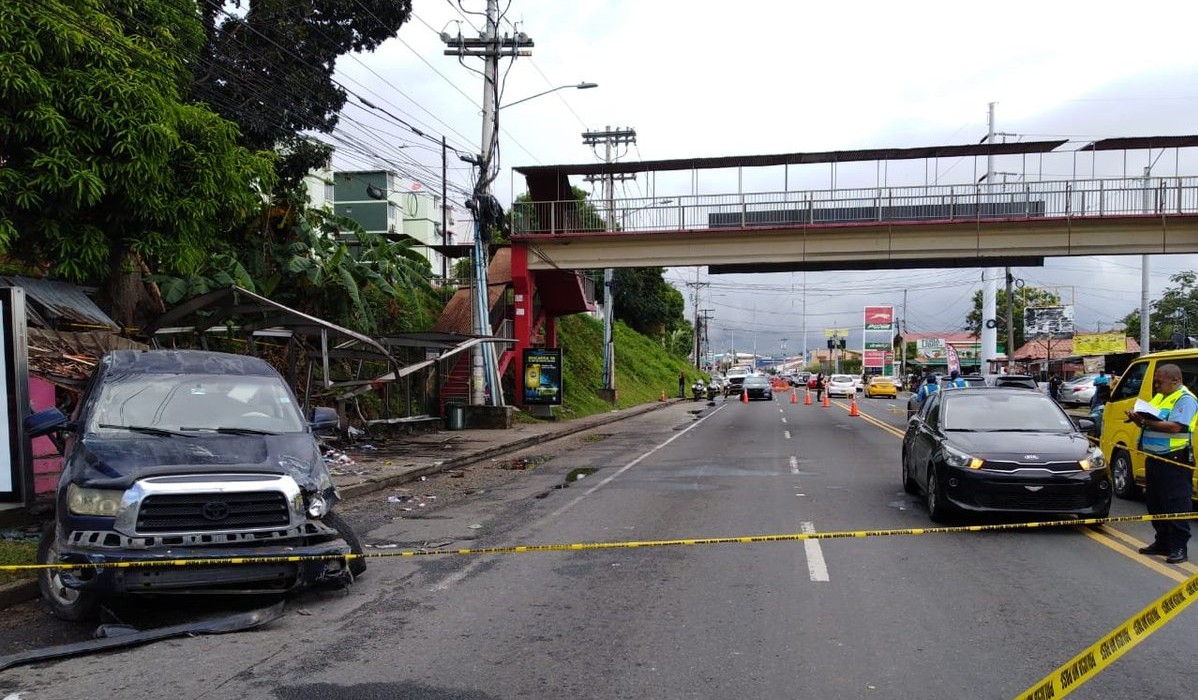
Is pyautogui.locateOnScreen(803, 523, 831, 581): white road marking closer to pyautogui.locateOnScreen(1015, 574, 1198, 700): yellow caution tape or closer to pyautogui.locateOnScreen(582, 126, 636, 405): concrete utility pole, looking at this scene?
pyautogui.locateOnScreen(1015, 574, 1198, 700): yellow caution tape

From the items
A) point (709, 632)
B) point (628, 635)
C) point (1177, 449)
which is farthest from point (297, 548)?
point (1177, 449)

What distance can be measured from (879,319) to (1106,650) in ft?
322

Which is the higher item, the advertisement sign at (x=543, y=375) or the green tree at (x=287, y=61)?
the green tree at (x=287, y=61)

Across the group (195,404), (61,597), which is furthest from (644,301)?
(61,597)

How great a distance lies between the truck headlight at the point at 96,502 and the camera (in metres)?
5.64

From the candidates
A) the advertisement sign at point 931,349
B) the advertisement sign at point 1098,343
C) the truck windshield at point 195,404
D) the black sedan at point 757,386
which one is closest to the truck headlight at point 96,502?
the truck windshield at point 195,404

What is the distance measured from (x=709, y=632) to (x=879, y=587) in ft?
6.05

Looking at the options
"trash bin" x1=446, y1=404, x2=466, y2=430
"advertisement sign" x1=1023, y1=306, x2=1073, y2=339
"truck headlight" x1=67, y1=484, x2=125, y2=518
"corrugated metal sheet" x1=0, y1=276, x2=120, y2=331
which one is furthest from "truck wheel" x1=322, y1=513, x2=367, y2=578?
"advertisement sign" x1=1023, y1=306, x2=1073, y2=339

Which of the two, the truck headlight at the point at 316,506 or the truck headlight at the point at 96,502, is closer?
the truck headlight at the point at 96,502

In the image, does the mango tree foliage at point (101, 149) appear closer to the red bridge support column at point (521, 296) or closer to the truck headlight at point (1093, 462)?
the truck headlight at point (1093, 462)

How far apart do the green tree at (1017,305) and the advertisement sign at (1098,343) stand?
372 inches

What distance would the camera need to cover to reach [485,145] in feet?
77.8

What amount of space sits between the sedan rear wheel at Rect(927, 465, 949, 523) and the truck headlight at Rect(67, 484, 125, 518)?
7699mm

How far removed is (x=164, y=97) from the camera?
11.3m
